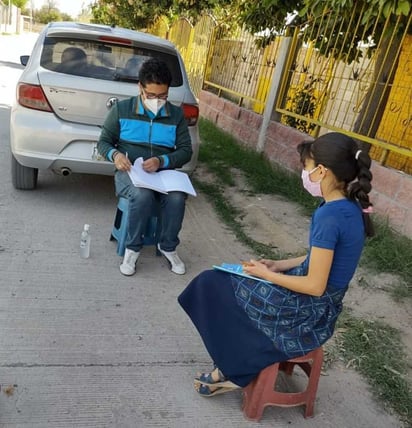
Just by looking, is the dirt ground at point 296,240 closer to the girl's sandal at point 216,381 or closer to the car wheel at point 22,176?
the girl's sandal at point 216,381

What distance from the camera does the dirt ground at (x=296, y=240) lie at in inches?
123

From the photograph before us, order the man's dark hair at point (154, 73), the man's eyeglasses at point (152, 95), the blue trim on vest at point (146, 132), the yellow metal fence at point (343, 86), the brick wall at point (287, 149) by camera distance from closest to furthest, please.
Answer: the man's dark hair at point (154, 73)
the man's eyeglasses at point (152, 95)
the blue trim on vest at point (146, 132)
the brick wall at point (287, 149)
the yellow metal fence at point (343, 86)

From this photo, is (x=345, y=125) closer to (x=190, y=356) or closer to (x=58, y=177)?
(x=58, y=177)

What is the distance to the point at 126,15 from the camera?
17.3 m

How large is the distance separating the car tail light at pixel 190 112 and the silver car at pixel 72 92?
70mm

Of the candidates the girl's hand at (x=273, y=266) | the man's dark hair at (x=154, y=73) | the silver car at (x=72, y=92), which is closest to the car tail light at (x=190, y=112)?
the silver car at (x=72, y=92)

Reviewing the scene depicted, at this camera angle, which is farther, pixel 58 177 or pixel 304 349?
pixel 58 177

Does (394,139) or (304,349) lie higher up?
(394,139)

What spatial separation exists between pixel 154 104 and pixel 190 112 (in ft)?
3.37

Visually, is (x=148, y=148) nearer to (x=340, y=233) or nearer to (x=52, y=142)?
(x=52, y=142)

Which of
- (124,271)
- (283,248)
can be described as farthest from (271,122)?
(124,271)

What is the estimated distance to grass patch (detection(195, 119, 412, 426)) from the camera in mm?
2520

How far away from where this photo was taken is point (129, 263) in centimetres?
331

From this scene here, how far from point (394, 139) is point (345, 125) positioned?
789 millimetres
